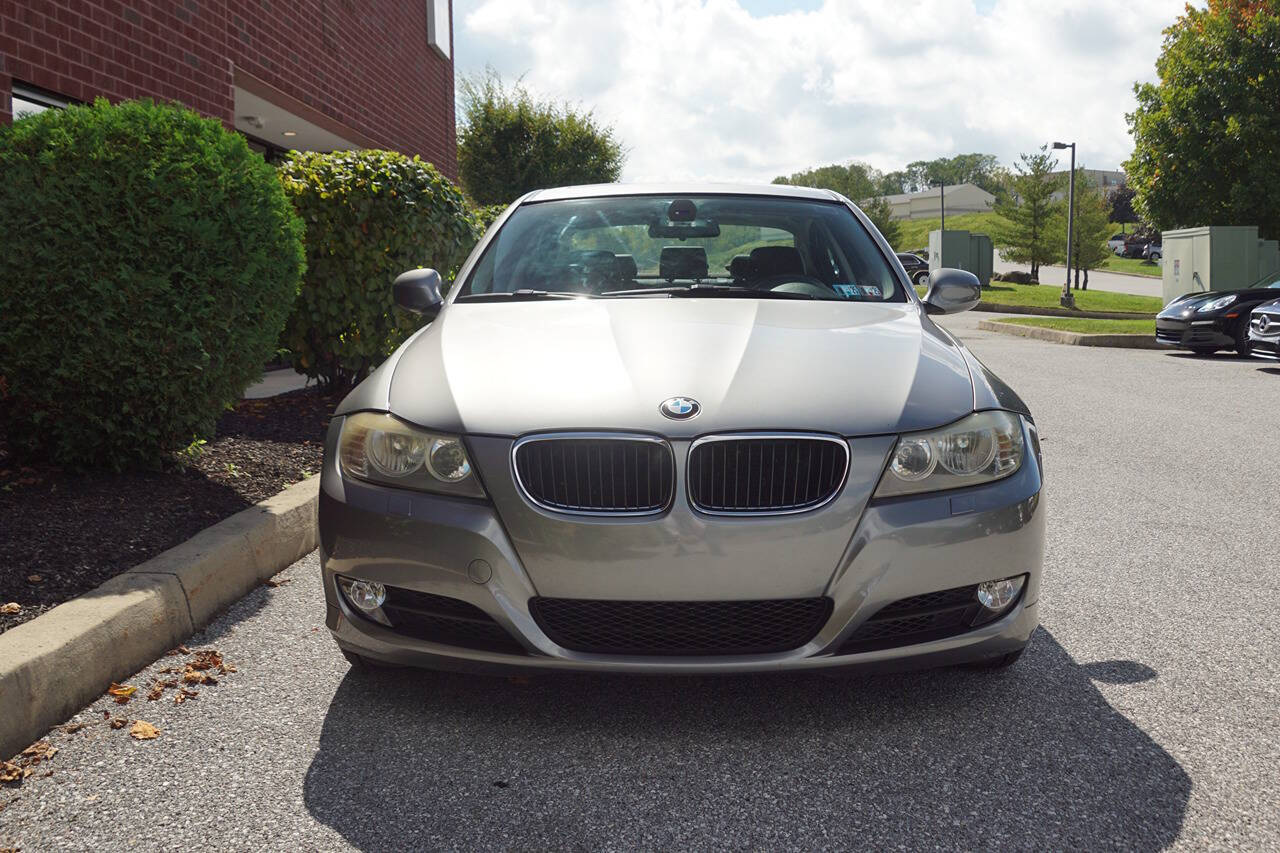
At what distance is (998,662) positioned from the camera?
3.42m

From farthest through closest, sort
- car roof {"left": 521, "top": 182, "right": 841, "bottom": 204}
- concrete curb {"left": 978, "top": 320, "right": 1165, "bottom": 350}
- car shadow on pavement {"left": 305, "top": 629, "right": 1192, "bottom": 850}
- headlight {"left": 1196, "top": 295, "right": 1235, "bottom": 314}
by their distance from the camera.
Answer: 1. concrete curb {"left": 978, "top": 320, "right": 1165, "bottom": 350}
2. headlight {"left": 1196, "top": 295, "right": 1235, "bottom": 314}
3. car roof {"left": 521, "top": 182, "right": 841, "bottom": 204}
4. car shadow on pavement {"left": 305, "top": 629, "right": 1192, "bottom": 850}

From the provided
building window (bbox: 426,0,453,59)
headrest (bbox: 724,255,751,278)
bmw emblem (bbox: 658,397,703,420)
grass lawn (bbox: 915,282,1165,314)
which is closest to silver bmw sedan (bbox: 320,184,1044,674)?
bmw emblem (bbox: 658,397,703,420)

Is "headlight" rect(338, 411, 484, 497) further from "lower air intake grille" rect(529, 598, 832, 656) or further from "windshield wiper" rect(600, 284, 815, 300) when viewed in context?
"windshield wiper" rect(600, 284, 815, 300)

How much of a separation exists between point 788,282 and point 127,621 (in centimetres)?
262

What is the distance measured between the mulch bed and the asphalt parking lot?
0.49 m

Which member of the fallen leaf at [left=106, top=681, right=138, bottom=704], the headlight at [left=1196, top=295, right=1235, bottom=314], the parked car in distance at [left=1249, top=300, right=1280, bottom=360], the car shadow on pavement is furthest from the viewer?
the headlight at [left=1196, top=295, right=1235, bottom=314]

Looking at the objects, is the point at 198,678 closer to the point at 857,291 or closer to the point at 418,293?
the point at 418,293

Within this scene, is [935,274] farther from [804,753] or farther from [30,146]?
[30,146]

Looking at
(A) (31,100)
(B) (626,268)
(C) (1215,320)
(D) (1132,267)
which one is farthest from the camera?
(D) (1132,267)

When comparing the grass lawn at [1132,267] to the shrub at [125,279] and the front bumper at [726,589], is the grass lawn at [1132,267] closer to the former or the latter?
the shrub at [125,279]

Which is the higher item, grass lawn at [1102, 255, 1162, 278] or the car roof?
grass lawn at [1102, 255, 1162, 278]

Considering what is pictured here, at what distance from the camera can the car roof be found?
4.96 m

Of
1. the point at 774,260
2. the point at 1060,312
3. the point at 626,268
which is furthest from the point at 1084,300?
the point at 626,268

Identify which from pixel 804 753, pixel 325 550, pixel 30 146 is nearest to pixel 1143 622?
pixel 804 753
